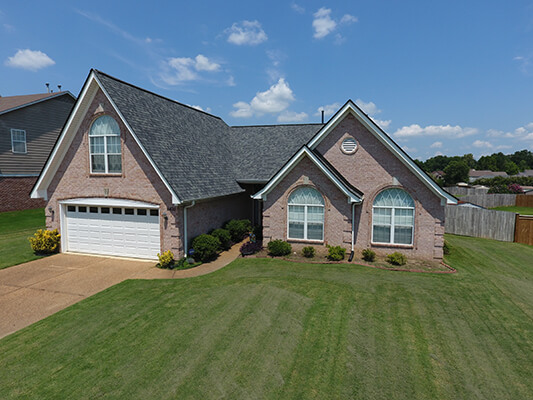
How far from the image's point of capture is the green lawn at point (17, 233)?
15.2 meters

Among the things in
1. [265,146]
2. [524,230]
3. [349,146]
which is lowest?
[524,230]

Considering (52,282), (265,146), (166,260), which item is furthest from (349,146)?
(52,282)

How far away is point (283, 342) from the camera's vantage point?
7691 millimetres

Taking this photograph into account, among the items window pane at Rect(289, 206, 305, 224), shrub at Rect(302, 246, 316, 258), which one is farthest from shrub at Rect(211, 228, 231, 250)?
shrub at Rect(302, 246, 316, 258)

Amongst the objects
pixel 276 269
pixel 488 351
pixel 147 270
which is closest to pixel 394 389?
pixel 488 351

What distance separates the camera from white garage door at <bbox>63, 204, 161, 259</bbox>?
587 inches

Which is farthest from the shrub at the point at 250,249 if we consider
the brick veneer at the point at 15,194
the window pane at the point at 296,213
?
the brick veneer at the point at 15,194

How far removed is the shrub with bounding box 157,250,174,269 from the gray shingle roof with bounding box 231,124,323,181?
25.8 feet

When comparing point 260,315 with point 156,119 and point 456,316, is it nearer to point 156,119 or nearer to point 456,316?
point 456,316

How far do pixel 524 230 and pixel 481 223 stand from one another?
2308mm

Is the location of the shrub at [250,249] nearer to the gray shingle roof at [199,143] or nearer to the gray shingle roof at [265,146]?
the gray shingle roof at [199,143]

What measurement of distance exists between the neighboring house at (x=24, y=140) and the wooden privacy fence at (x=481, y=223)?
114 ft

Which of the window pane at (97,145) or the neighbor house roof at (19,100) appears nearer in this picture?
the window pane at (97,145)

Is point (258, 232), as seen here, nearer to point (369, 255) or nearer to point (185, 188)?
point (185, 188)
